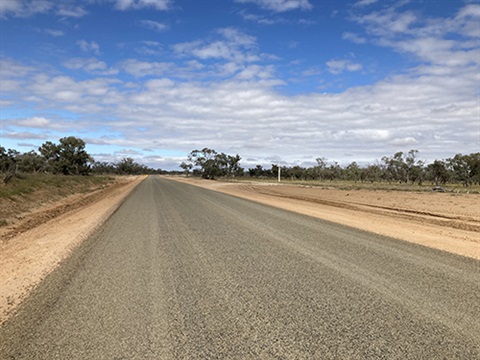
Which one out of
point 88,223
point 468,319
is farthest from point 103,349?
point 88,223

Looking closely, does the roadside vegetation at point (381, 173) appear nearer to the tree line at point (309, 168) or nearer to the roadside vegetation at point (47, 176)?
the tree line at point (309, 168)

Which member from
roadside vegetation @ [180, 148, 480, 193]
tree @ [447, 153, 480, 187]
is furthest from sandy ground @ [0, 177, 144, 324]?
tree @ [447, 153, 480, 187]

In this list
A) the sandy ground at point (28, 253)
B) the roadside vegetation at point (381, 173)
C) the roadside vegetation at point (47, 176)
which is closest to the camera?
the sandy ground at point (28, 253)

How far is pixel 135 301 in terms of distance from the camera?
4637mm

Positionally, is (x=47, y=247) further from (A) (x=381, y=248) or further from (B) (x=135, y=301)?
(A) (x=381, y=248)

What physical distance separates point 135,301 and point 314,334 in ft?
8.07

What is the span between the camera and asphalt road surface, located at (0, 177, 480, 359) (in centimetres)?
336

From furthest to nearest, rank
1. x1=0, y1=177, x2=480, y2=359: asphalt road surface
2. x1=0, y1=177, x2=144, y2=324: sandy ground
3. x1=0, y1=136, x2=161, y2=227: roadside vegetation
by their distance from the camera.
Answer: x1=0, y1=136, x2=161, y2=227: roadside vegetation → x1=0, y1=177, x2=144, y2=324: sandy ground → x1=0, y1=177, x2=480, y2=359: asphalt road surface

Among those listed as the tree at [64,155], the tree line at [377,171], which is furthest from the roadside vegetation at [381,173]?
the tree at [64,155]

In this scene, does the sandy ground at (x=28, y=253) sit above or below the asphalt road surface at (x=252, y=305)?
below

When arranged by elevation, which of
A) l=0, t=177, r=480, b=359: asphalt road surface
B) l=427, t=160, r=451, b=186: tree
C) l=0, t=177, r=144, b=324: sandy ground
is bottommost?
l=0, t=177, r=144, b=324: sandy ground

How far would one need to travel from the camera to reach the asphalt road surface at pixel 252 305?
3363mm

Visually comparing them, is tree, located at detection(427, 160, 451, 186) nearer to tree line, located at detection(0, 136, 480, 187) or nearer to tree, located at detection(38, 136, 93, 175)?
tree line, located at detection(0, 136, 480, 187)

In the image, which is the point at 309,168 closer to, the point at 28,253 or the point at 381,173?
the point at 381,173
